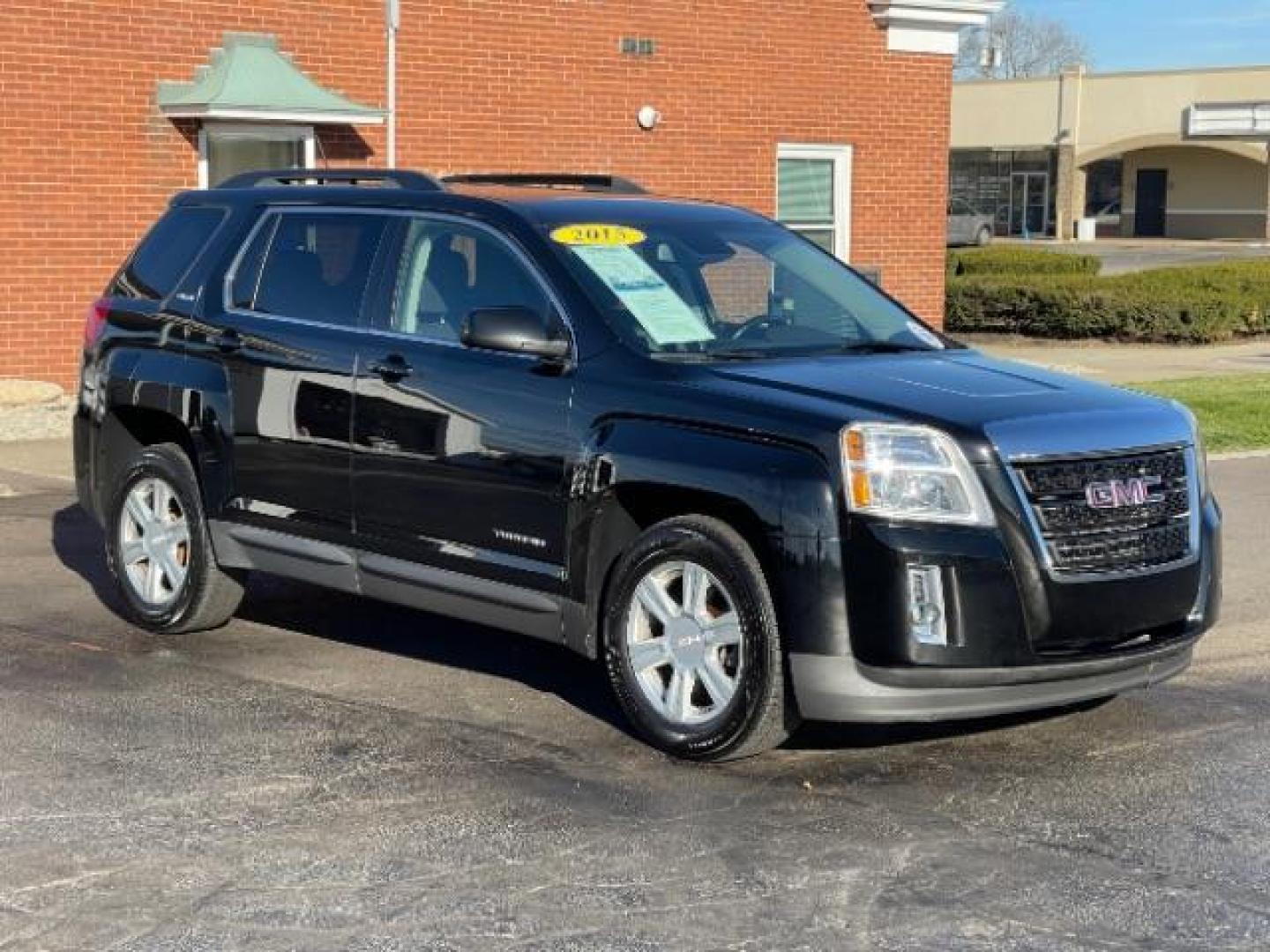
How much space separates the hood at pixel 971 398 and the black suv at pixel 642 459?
0.02 m

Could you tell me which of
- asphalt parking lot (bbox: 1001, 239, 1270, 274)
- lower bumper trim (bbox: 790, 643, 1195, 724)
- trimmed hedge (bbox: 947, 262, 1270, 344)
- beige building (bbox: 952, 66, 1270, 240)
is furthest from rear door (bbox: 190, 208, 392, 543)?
beige building (bbox: 952, 66, 1270, 240)

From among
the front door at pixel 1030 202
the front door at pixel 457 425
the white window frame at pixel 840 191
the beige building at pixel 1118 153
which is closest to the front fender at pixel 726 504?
the front door at pixel 457 425

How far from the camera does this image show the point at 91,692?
7.29m

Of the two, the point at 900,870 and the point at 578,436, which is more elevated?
the point at 578,436

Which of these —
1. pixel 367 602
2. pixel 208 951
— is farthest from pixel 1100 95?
pixel 208 951

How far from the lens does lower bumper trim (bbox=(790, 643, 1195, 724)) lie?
597 cm

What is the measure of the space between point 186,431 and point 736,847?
3.71m

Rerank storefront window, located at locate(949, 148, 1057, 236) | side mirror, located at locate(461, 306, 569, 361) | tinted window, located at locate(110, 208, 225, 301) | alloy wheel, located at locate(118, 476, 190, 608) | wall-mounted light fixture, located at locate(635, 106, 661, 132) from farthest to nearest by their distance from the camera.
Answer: storefront window, located at locate(949, 148, 1057, 236)
wall-mounted light fixture, located at locate(635, 106, 661, 132)
tinted window, located at locate(110, 208, 225, 301)
alloy wheel, located at locate(118, 476, 190, 608)
side mirror, located at locate(461, 306, 569, 361)

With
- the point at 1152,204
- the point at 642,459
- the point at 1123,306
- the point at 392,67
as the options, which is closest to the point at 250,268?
the point at 642,459

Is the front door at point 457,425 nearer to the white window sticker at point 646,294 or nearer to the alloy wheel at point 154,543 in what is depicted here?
the white window sticker at point 646,294

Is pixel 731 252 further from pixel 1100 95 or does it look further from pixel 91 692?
pixel 1100 95

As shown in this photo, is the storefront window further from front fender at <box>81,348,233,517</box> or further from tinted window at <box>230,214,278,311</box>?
tinted window at <box>230,214,278,311</box>

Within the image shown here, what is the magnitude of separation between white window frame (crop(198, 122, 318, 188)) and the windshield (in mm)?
9551

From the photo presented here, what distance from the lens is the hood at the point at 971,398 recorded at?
6.09 meters
